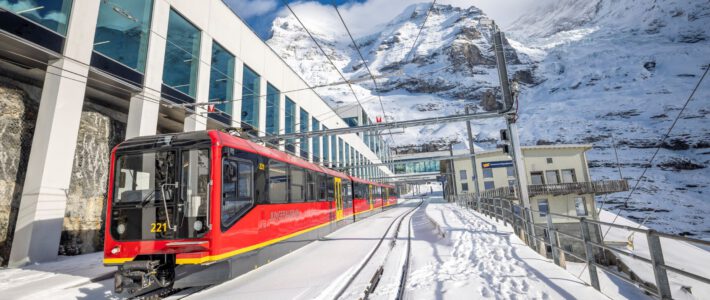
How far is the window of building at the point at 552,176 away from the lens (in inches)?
1362

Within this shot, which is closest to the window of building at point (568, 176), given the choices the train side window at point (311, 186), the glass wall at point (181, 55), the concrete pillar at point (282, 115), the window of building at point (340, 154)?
the window of building at point (340, 154)

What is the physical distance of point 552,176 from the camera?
3488cm

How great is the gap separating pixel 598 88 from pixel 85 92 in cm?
12905

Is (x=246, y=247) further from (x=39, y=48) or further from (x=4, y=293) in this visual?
(x=39, y=48)

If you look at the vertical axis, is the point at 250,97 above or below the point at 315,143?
above

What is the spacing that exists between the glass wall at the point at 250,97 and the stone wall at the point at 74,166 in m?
6.75

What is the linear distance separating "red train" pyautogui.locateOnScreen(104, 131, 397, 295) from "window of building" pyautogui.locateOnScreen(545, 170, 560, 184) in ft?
121

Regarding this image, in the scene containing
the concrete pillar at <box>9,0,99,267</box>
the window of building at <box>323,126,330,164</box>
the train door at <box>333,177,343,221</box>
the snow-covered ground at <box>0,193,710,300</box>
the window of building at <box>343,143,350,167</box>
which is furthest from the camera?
the window of building at <box>343,143,350,167</box>

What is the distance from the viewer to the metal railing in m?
30.4

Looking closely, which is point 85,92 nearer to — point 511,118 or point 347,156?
point 511,118

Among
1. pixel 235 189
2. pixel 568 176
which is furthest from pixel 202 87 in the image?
pixel 568 176

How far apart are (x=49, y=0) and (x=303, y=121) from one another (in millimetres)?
18022

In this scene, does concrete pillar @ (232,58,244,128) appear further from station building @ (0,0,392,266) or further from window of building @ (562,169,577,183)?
window of building @ (562,169,577,183)

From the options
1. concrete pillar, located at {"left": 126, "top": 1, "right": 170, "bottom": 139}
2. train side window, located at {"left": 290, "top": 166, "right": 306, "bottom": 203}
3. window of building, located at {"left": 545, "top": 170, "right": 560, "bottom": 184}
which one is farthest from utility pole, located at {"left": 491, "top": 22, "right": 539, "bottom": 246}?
window of building, located at {"left": 545, "top": 170, "right": 560, "bottom": 184}
